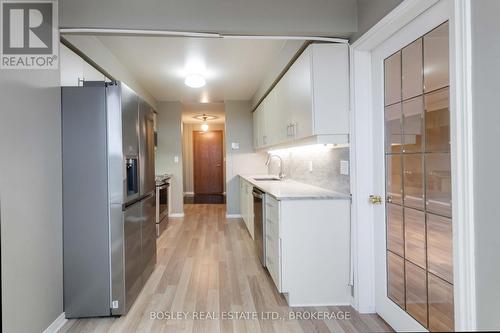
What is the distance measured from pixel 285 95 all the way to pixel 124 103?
171 cm

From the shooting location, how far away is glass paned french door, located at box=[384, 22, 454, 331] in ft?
5.31

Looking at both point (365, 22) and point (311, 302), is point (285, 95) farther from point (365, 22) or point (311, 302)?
point (311, 302)

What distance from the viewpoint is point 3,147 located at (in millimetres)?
1629

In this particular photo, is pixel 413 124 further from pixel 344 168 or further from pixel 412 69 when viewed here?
pixel 344 168

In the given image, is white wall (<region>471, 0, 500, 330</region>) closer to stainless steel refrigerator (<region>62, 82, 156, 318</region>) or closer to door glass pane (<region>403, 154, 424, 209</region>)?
door glass pane (<region>403, 154, 424, 209</region>)

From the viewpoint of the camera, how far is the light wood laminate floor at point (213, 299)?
215cm

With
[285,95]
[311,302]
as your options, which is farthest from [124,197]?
[285,95]

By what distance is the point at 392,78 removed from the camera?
2076 millimetres

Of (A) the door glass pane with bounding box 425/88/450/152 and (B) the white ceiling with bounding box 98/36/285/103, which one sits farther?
(B) the white ceiling with bounding box 98/36/285/103

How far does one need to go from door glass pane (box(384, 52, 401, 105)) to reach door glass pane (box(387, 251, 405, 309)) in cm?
110

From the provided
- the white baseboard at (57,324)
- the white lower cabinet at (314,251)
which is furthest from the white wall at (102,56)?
the white lower cabinet at (314,251)

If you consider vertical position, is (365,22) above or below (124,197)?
above

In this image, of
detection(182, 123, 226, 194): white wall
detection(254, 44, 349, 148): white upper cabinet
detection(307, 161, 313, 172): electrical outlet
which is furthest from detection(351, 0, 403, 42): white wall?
detection(182, 123, 226, 194): white wall

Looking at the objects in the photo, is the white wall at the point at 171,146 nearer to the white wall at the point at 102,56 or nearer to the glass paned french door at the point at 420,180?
the white wall at the point at 102,56
